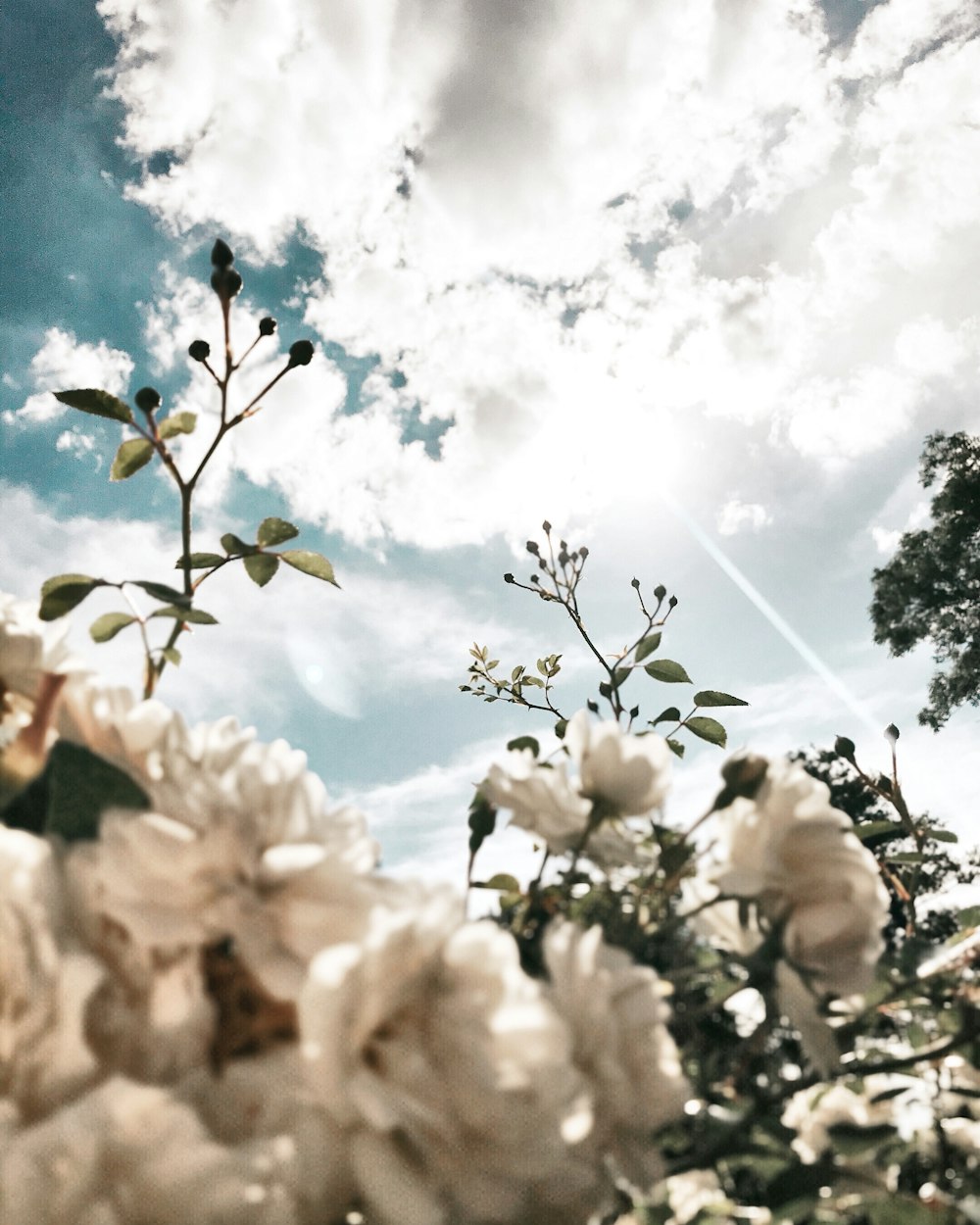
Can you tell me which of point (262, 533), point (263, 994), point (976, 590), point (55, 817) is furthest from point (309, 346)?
point (976, 590)

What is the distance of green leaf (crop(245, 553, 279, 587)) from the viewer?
1.21 meters

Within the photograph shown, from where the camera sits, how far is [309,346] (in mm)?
1184

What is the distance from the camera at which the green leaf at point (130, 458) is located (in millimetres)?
1109

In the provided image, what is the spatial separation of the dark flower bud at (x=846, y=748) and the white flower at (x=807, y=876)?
2.50ft

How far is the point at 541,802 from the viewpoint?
2.41 feet

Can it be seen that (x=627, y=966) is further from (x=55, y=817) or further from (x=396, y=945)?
(x=55, y=817)

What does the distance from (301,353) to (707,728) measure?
1.03 m

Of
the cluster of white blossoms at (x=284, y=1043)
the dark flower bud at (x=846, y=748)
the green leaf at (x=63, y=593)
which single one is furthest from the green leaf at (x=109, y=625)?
the dark flower bud at (x=846, y=748)

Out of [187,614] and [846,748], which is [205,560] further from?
[846,748]

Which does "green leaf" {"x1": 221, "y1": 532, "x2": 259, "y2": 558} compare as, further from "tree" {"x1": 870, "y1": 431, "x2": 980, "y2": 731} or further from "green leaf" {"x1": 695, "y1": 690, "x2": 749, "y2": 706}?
"tree" {"x1": 870, "y1": 431, "x2": 980, "y2": 731}

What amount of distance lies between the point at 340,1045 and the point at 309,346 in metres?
1.00

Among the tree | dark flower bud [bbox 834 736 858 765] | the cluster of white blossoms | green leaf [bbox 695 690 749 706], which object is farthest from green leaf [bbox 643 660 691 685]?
the tree

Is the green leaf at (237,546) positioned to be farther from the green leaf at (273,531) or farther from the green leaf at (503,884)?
the green leaf at (503,884)

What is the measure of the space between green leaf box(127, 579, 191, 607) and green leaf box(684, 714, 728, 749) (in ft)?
3.32
